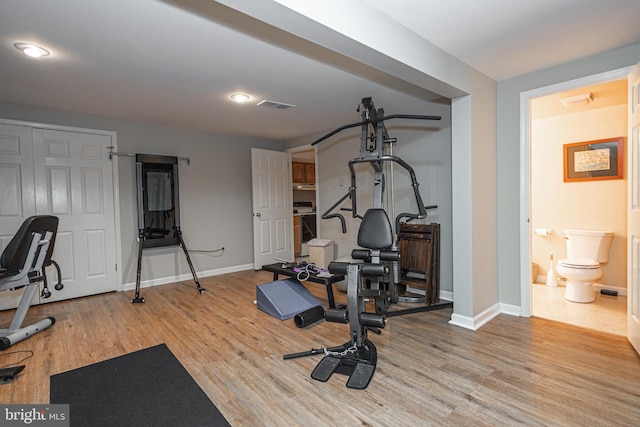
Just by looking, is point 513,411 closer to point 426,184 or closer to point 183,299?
point 426,184

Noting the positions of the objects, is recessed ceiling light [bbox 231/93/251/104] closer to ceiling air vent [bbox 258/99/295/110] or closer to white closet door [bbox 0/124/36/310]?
ceiling air vent [bbox 258/99/295/110]

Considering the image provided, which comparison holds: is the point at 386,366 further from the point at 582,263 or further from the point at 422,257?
the point at 582,263

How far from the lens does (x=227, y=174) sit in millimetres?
5180

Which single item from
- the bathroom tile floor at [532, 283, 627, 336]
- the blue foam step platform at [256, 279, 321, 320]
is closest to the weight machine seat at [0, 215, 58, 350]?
the blue foam step platform at [256, 279, 321, 320]

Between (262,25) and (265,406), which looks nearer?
(265,406)

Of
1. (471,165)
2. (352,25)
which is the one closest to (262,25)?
(352,25)

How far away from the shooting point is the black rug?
1700 mm

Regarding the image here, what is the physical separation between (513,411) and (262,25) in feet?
8.57

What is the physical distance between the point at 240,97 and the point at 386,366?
281 centimetres

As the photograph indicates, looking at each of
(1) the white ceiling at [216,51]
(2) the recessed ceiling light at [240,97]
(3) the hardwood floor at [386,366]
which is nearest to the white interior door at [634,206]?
(3) the hardwood floor at [386,366]

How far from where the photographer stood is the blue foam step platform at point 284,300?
3151 mm

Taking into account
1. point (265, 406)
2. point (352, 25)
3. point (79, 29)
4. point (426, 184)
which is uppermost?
point (79, 29)

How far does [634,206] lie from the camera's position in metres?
2.29

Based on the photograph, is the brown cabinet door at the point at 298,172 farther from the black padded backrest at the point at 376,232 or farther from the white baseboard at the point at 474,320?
the white baseboard at the point at 474,320
